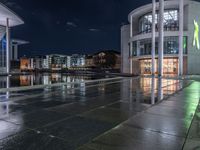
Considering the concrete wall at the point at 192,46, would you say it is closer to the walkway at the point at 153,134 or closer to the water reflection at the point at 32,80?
the water reflection at the point at 32,80

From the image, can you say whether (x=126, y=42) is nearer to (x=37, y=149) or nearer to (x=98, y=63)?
(x=98, y=63)

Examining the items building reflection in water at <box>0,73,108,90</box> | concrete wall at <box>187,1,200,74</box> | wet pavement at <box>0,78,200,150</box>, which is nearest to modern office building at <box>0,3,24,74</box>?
building reflection in water at <box>0,73,108,90</box>

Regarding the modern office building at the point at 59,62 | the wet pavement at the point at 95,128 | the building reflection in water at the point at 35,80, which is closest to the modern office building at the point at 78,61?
the modern office building at the point at 59,62

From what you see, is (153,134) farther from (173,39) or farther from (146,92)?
(173,39)

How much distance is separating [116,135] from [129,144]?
0.56 meters

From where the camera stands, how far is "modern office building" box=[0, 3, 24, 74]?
42.8 metres

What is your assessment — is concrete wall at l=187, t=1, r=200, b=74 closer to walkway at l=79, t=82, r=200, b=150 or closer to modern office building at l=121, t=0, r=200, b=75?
modern office building at l=121, t=0, r=200, b=75

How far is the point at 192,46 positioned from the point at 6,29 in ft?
148

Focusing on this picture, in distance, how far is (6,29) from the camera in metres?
48.6

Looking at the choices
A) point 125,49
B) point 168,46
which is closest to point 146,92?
point 168,46

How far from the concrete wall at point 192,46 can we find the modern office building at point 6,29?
4017cm

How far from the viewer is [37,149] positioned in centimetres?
380

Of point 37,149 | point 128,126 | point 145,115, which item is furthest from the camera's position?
point 145,115

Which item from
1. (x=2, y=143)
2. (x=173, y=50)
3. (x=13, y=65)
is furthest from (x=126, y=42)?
(x=13, y=65)
